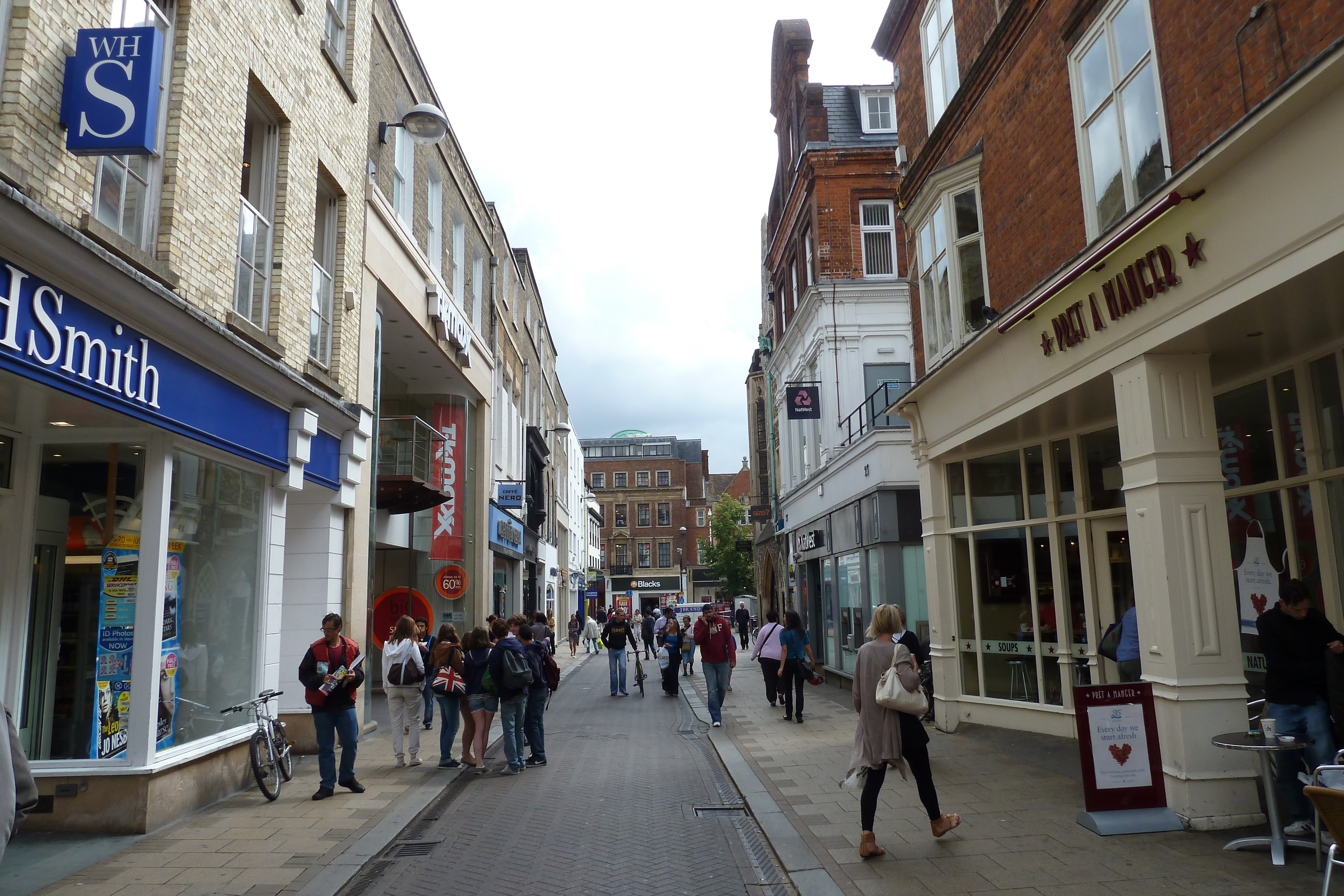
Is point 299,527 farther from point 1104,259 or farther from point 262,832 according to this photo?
point 1104,259

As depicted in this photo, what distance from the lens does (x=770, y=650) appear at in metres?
15.3

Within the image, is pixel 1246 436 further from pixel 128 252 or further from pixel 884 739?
pixel 128 252

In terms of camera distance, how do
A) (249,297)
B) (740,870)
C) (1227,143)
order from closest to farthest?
1. (1227,143)
2. (740,870)
3. (249,297)

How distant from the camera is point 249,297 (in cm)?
991

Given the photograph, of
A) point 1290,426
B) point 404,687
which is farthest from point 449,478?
point 1290,426

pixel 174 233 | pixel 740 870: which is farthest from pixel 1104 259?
pixel 174 233

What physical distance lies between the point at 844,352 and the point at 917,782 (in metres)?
14.7

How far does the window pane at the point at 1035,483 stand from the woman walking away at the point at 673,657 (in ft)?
29.9

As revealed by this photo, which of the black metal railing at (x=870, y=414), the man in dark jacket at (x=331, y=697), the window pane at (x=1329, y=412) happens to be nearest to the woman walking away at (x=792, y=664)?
the black metal railing at (x=870, y=414)

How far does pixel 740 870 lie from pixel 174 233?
270 inches

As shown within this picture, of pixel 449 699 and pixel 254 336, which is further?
pixel 449 699

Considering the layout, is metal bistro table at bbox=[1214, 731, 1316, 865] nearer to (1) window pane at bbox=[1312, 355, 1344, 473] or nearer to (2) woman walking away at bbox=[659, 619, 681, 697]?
(1) window pane at bbox=[1312, 355, 1344, 473]

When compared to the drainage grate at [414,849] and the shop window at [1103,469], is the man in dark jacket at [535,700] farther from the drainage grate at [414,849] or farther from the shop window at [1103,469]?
the shop window at [1103,469]

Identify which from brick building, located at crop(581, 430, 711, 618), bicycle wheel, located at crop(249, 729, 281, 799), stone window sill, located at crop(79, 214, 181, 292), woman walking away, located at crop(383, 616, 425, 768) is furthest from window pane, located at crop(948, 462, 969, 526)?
brick building, located at crop(581, 430, 711, 618)
